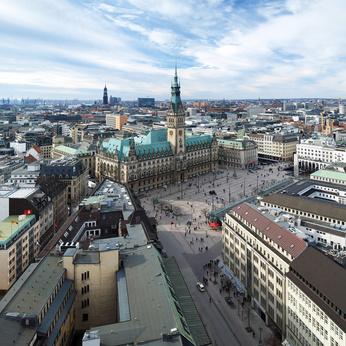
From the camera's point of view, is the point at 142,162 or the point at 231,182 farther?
the point at 231,182

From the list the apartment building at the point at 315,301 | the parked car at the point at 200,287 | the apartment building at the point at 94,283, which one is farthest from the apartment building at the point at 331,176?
the apartment building at the point at 94,283

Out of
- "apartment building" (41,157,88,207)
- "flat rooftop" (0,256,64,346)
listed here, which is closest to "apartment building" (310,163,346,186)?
"apartment building" (41,157,88,207)

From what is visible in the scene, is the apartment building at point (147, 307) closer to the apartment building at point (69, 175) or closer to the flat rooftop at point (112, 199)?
the flat rooftop at point (112, 199)

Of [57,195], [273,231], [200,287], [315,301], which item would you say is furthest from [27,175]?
[315,301]

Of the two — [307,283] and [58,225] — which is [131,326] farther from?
[58,225]

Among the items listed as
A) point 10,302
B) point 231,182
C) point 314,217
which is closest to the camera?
point 10,302

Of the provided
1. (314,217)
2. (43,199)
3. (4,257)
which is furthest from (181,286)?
(43,199)

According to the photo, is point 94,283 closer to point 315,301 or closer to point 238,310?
point 238,310
